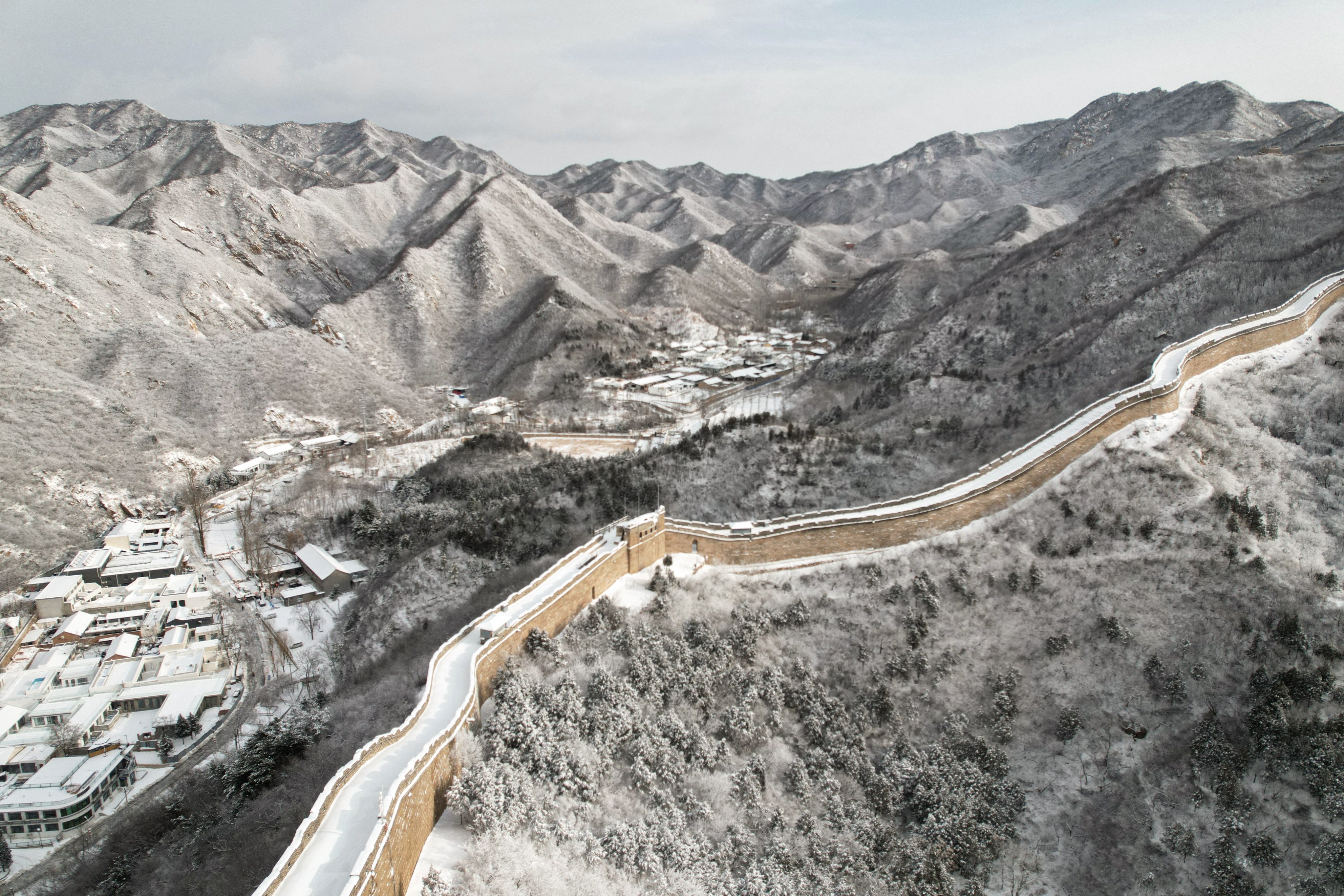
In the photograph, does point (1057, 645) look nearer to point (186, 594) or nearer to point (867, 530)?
point (867, 530)

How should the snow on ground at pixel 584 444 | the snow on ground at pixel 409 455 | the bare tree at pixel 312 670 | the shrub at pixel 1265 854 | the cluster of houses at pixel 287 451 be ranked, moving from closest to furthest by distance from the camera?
the shrub at pixel 1265 854, the bare tree at pixel 312 670, the snow on ground at pixel 409 455, the snow on ground at pixel 584 444, the cluster of houses at pixel 287 451

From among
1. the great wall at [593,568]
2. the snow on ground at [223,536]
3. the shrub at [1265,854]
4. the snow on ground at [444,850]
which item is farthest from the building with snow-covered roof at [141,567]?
the shrub at [1265,854]

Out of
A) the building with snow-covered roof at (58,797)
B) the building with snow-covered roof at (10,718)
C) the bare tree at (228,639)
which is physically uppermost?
the bare tree at (228,639)

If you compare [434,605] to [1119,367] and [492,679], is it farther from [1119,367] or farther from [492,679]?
[1119,367]

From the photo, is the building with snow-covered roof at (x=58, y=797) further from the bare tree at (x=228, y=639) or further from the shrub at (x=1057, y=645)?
the shrub at (x=1057, y=645)

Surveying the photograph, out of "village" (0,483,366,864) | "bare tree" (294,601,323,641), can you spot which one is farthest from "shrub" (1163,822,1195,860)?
"bare tree" (294,601,323,641)

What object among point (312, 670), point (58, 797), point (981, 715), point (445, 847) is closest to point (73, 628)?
point (58, 797)

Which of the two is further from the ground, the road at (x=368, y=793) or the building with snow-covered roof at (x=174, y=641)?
the road at (x=368, y=793)
